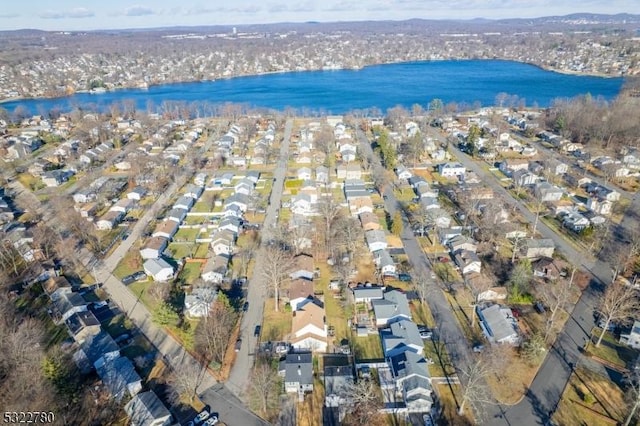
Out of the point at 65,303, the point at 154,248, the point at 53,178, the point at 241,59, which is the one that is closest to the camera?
the point at 65,303

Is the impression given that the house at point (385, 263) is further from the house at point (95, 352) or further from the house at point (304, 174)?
the house at point (304, 174)

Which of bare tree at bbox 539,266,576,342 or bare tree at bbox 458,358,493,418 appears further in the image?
bare tree at bbox 539,266,576,342

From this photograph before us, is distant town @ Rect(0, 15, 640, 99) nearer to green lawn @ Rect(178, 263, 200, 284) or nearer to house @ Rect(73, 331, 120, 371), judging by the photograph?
green lawn @ Rect(178, 263, 200, 284)

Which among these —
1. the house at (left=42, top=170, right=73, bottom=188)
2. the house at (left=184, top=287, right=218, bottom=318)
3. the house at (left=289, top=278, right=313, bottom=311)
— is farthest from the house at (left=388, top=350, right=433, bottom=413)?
the house at (left=42, top=170, right=73, bottom=188)

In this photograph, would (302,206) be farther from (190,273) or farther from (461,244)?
(461,244)

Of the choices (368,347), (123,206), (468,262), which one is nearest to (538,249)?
(468,262)

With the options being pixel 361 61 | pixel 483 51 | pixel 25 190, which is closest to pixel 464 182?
pixel 25 190

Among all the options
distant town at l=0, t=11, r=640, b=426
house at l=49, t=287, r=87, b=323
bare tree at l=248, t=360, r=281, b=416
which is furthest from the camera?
house at l=49, t=287, r=87, b=323

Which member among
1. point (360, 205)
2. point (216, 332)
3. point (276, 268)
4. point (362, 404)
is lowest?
point (360, 205)
